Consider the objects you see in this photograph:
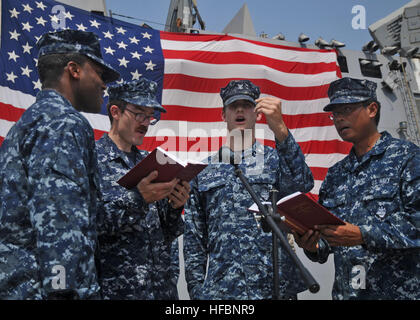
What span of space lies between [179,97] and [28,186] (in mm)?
4866

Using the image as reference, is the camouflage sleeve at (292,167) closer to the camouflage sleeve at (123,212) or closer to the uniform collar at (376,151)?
the uniform collar at (376,151)

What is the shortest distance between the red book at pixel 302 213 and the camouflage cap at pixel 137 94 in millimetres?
1054

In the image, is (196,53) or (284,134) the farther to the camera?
(196,53)

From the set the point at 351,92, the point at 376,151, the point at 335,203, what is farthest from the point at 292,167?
the point at 351,92

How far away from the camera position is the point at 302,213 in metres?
1.81

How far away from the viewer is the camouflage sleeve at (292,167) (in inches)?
81.4

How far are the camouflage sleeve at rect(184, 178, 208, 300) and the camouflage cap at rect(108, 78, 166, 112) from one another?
0.58m

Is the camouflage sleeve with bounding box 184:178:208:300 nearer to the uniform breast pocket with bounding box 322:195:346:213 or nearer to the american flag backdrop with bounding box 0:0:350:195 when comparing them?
the uniform breast pocket with bounding box 322:195:346:213

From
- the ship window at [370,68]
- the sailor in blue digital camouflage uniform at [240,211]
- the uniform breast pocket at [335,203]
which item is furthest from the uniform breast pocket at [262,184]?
the ship window at [370,68]

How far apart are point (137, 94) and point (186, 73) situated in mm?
3772

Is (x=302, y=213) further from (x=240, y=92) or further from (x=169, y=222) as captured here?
(x=240, y=92)
